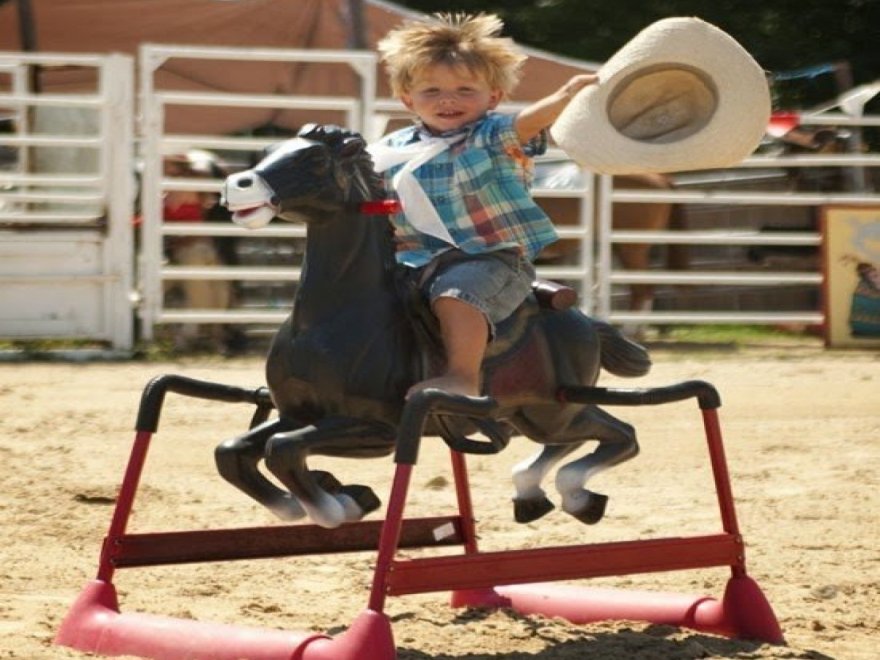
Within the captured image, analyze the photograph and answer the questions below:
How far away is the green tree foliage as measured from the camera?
68.9ft

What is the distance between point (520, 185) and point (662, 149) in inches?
16.4

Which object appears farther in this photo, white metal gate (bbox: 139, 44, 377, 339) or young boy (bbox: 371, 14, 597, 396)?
white metal gate (bbox: 139, 44, 377, 339)

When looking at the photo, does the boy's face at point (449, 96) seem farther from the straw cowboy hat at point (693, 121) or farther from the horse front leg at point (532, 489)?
the horse front leg at point (532, 489)

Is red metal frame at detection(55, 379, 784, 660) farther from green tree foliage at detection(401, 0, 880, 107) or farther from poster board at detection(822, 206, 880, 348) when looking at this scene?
green tree foliage at detection(401, 0, 880, 107)

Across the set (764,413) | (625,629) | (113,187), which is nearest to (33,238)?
(113,187)

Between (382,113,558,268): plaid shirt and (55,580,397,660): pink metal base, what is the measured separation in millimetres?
1026

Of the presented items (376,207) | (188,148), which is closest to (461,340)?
(376,207)

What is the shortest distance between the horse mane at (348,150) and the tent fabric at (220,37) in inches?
390

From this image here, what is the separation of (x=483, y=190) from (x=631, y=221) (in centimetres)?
929

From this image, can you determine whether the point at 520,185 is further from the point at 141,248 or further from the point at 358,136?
the point at 141,248

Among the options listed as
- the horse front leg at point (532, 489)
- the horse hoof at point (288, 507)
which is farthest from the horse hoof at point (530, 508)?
the horse hoof at point (288, 507)

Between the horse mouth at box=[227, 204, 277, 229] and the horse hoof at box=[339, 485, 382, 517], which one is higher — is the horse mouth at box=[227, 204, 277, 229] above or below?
above

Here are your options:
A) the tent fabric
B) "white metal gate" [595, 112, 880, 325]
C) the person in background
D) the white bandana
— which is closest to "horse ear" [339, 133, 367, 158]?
the white bandana

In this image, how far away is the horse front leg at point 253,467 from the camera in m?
4.51
